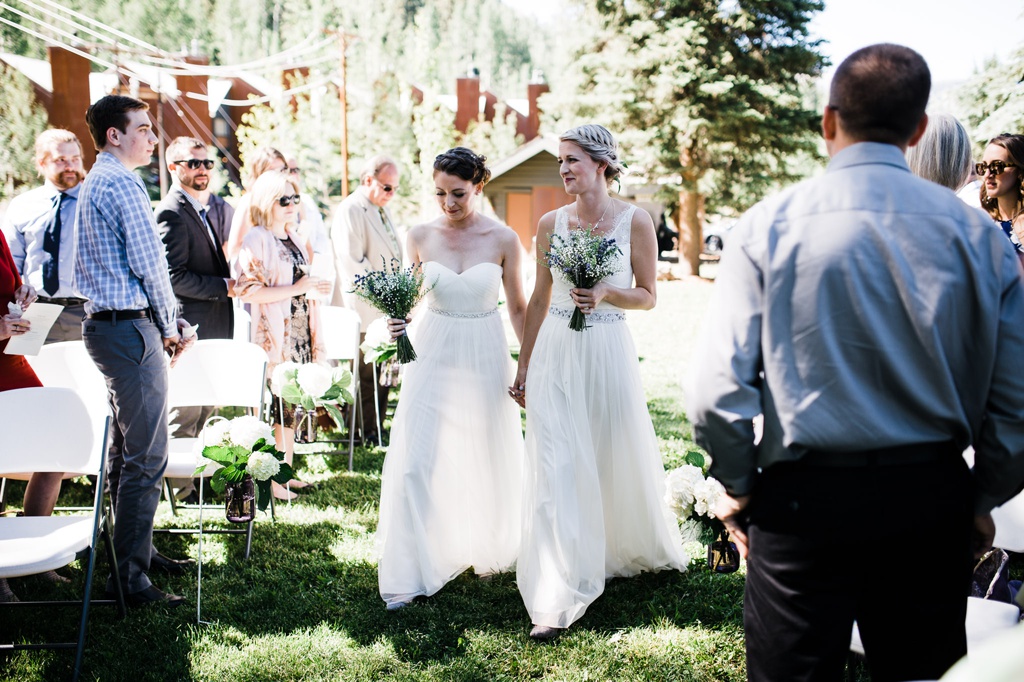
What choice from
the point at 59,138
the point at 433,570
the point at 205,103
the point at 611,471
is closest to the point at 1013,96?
the point at 611,471

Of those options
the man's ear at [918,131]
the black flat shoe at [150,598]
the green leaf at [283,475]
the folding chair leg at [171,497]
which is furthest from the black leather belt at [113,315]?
the man's ear at [918,131]

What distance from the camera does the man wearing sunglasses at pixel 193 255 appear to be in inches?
225

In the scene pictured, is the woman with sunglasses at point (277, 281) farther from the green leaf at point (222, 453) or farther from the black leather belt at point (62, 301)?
the black leather belt at point (62, 301)

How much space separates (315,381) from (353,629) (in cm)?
197

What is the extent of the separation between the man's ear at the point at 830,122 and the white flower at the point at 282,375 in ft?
14.2

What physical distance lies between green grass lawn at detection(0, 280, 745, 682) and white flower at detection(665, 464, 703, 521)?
515 mm

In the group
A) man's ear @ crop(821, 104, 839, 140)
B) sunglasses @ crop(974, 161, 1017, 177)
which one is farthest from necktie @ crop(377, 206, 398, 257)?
man's ear @ crop(821, 104, 839, 140)

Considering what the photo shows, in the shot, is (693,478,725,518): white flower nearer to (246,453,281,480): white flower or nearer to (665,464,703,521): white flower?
(665,464,703,521): white flower

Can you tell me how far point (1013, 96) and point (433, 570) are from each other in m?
10.5

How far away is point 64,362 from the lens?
4.74 meters

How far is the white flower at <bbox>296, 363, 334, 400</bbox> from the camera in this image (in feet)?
→ 18.2

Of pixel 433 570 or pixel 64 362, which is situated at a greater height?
pixel 64 362

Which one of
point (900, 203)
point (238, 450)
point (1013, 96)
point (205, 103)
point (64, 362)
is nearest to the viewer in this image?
point (900, 203)

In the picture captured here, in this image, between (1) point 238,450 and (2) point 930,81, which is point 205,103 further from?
(2) point 930,81
